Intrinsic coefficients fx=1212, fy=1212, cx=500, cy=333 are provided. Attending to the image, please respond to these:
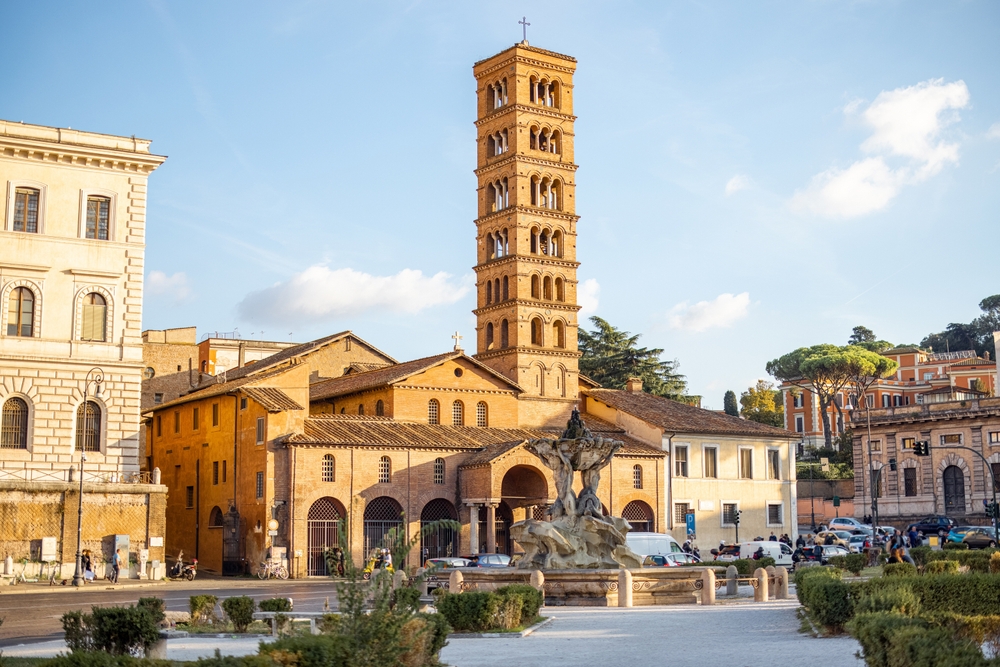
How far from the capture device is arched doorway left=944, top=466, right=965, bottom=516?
75.1 m

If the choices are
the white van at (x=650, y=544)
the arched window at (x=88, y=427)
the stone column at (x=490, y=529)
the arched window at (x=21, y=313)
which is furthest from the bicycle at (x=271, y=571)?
the white van at (x=650, y=544)

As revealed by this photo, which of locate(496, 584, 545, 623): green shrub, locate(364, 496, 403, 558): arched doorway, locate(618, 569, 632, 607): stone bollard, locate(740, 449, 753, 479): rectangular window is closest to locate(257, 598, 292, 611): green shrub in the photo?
locate(496, 584, 545, 623): green shrub

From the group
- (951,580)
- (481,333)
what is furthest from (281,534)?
(951,580)

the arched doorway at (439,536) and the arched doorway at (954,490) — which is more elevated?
the arched doorway at (954,490)

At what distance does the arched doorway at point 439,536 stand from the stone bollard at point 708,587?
2644 centimetres

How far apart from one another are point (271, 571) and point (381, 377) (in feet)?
44.1

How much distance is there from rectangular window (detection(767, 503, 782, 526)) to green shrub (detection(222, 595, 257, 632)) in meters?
47.6

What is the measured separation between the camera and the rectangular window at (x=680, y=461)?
6269 centimetres

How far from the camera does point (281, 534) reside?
50438 millimetres

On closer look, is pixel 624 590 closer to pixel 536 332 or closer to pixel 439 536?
pixel 439 536

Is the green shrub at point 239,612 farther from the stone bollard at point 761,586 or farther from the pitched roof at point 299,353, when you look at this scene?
the pitched roof at point 299,353

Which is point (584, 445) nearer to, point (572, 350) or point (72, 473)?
point (72, 473)

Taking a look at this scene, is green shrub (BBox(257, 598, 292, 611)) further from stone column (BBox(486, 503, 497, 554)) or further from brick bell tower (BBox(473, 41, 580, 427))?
brick bell tower (BBox(473, 41, 580, 427))

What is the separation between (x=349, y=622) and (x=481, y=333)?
53799mm
